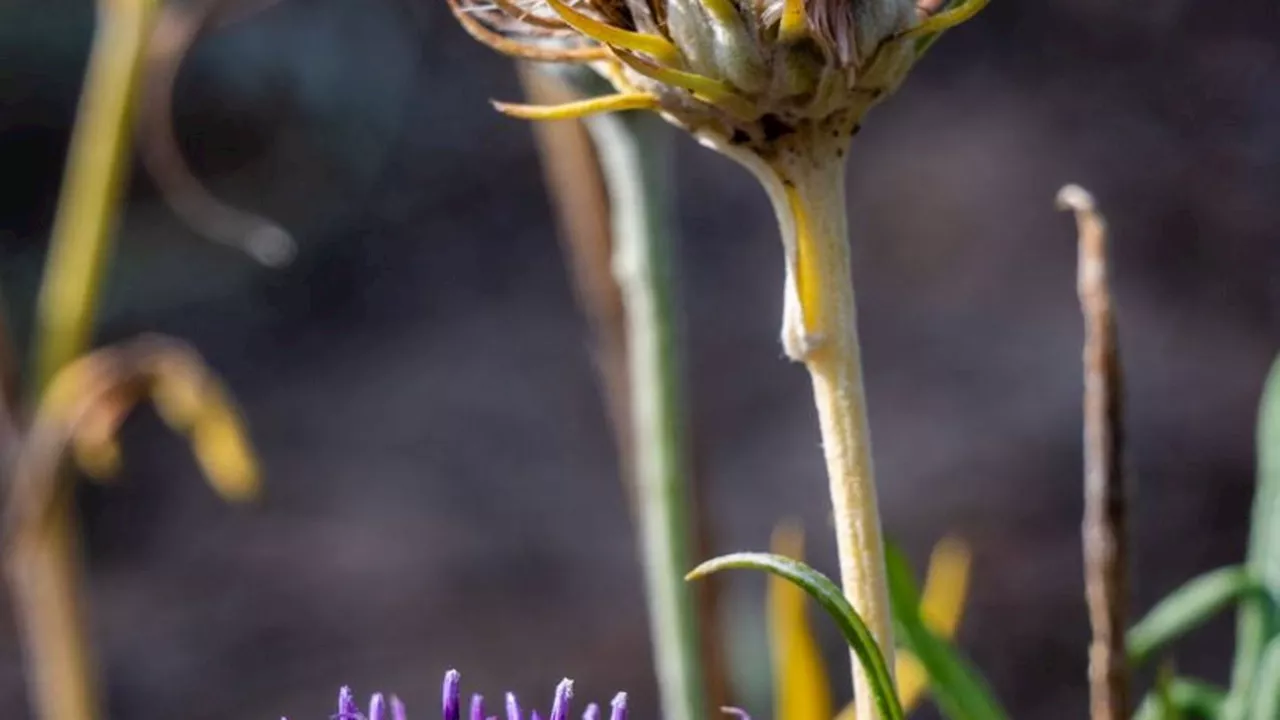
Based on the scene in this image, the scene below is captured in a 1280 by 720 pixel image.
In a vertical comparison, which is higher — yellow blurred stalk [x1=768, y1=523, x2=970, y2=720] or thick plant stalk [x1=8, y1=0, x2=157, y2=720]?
thick plant stalk [x1=8, y1=0, x2=157, y2=720]

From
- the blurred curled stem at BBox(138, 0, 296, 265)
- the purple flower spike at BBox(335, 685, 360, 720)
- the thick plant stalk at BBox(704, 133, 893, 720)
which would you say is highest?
the blurred curled stem at BBox(138, 0, 296, 265)

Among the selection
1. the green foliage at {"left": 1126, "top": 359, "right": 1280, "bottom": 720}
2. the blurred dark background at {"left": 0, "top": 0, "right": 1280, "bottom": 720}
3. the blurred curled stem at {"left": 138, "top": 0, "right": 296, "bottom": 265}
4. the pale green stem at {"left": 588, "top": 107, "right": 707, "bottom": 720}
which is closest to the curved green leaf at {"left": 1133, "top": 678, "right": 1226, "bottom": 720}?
the green foliage at {"left": 1126, "top": 359, "right": 1280, "bottom": 720}

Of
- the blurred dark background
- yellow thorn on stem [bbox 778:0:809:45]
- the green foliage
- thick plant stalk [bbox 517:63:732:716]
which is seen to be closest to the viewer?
yellow thorn on stem [bbox 778:0:809:45]

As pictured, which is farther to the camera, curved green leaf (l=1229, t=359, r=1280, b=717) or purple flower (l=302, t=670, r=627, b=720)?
curved green leaf (l=1229, t=359, r=1280, b=717)

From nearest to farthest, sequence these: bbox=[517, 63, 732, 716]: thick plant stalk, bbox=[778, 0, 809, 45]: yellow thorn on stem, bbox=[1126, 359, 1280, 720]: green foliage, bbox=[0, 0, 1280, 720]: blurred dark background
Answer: bbox=[778, 0, 809, 45]: yellow thorn on stem, bbox=[1126, 359, 1280, 720]: green foliage, bbox=[517, 63, 732, 716]: thick plant stalk, bbox=[0, 0, 1280, 720]: blurred dark background

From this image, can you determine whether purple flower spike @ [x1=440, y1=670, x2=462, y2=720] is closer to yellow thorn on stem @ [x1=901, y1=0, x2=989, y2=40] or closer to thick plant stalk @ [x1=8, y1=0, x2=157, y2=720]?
yellow thorn on stem @ [x1=901, y1=0, x2=989, y2=40]

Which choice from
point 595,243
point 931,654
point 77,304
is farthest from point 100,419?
point 931,654

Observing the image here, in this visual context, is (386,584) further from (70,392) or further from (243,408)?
(70,392)

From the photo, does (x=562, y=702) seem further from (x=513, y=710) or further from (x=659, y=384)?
(x=659, y=384)
